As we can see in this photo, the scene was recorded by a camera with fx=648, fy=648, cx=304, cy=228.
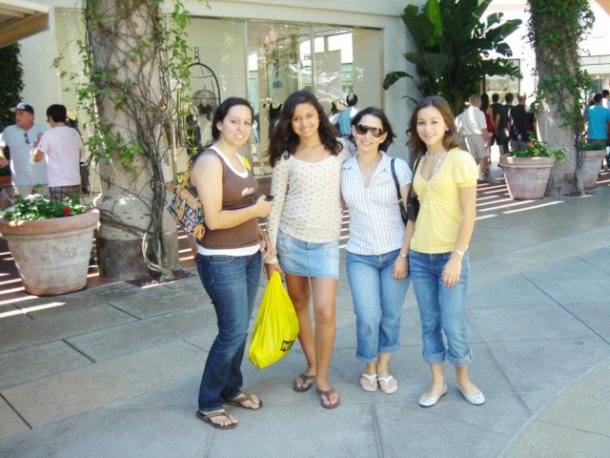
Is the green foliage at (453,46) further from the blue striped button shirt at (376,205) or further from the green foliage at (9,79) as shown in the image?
the blue striped button shirt at (376,205)

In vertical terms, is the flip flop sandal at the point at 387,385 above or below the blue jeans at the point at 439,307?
below

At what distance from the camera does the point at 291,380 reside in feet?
13.6

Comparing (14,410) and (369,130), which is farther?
(14,410)

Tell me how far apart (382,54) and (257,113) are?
3.22m

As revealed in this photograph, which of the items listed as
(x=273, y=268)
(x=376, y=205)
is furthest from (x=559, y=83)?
(x=273, y=268)

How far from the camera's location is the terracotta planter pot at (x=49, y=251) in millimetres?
6172

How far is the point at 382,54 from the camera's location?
14.6m

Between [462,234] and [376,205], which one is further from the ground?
[376,205]

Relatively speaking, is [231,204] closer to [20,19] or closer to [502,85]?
[20,19]

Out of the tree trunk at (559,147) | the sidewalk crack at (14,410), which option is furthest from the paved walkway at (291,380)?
the tree trunk at (559,147)

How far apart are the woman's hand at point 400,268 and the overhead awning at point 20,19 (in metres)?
4.74

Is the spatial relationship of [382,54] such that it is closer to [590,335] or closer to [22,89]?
[22,89]

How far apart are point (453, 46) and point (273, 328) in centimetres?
1185

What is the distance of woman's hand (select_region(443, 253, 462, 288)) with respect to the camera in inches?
135
